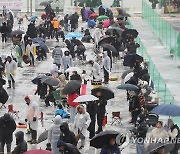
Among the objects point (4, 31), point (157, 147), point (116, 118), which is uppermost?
point (4, 31)

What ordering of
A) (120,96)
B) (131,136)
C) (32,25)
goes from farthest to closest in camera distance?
(32,25), (120,96), (131,136)

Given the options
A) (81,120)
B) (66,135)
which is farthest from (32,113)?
(66,135)

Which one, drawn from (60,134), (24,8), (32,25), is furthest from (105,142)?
(24,8)

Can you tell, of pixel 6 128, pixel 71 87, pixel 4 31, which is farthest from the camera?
pixel 4 31

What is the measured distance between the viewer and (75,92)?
2080 centimetres

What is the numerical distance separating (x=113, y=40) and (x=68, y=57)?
4.99 metres

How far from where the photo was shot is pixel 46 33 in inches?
1593

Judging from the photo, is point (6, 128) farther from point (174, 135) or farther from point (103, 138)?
point (174, 135)

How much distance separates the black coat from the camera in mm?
16922

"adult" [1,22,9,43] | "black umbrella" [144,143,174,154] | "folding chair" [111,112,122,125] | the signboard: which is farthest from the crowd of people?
the signboard

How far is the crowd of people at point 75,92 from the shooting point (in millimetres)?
16375

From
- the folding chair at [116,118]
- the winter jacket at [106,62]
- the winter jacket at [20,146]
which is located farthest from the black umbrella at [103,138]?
the winter jacket at [106,62]

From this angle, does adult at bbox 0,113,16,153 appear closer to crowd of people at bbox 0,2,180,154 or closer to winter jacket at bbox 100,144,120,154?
crowd of people at bbox 0,2,180,154

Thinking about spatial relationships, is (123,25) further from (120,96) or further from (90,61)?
(120,96)
